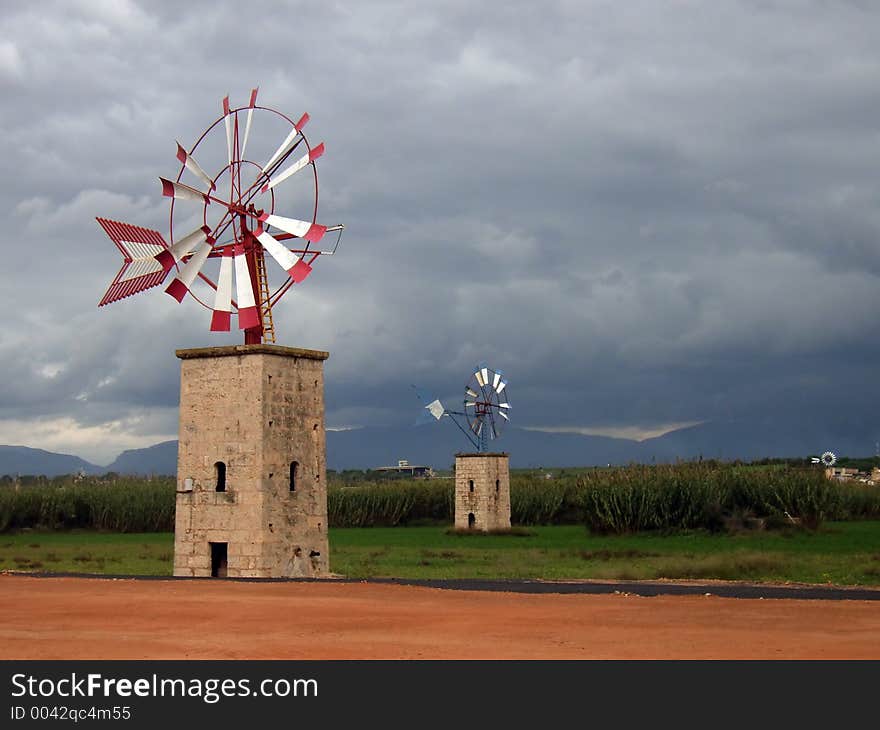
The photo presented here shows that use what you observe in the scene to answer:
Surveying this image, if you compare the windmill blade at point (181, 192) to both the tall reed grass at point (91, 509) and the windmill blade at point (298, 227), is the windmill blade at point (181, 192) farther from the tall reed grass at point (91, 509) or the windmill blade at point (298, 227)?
the tall reed grass at point (91, 509)

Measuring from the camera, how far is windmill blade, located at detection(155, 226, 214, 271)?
26719 millimetres

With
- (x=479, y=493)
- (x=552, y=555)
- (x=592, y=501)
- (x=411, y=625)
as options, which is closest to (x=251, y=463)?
(x=411, y=625)

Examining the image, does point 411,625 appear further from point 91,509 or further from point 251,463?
point 91,509

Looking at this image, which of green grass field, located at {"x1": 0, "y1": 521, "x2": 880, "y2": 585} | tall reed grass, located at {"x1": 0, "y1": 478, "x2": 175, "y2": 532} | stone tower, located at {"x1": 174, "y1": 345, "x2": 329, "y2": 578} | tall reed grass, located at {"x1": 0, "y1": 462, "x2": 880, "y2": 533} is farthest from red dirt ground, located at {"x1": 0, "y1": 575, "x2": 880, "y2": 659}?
tall reed grass, located at {"x1": 0, "y1": 478, "x2": 175, "y2": 532}

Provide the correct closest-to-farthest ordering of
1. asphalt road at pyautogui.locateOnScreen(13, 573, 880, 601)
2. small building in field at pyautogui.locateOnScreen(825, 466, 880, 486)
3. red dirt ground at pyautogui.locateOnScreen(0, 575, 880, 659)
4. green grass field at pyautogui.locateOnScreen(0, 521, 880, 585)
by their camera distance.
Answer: red dirt ground at pyautogui.locateOnScreen(0, 575, 880, 659) → asphalt road at pyautogui.locateOnScreen(13, 573, 880, 601) → green grass field at pyautogui.locateOnScreen(0, 521, 880, 585) → small building in field at pyautogui.locateOnScreen(825, 466, 880, 486)

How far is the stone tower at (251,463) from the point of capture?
2509cm

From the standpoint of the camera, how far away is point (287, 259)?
86.2ft

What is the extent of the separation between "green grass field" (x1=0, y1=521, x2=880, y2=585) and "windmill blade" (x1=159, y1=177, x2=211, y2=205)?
9228 millimetres

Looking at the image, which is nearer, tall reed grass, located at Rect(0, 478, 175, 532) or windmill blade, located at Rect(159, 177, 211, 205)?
windmill blade, located at Rect(159, 177, 211, 205)

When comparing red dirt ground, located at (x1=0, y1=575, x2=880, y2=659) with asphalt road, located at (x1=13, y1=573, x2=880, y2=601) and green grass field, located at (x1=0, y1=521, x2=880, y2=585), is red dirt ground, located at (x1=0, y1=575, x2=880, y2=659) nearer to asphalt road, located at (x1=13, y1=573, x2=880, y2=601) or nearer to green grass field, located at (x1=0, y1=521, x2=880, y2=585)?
asphalt road, located at (x1=13, y1=573, x2=880, y2=601)

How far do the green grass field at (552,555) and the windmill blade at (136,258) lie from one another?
23.9 ft
